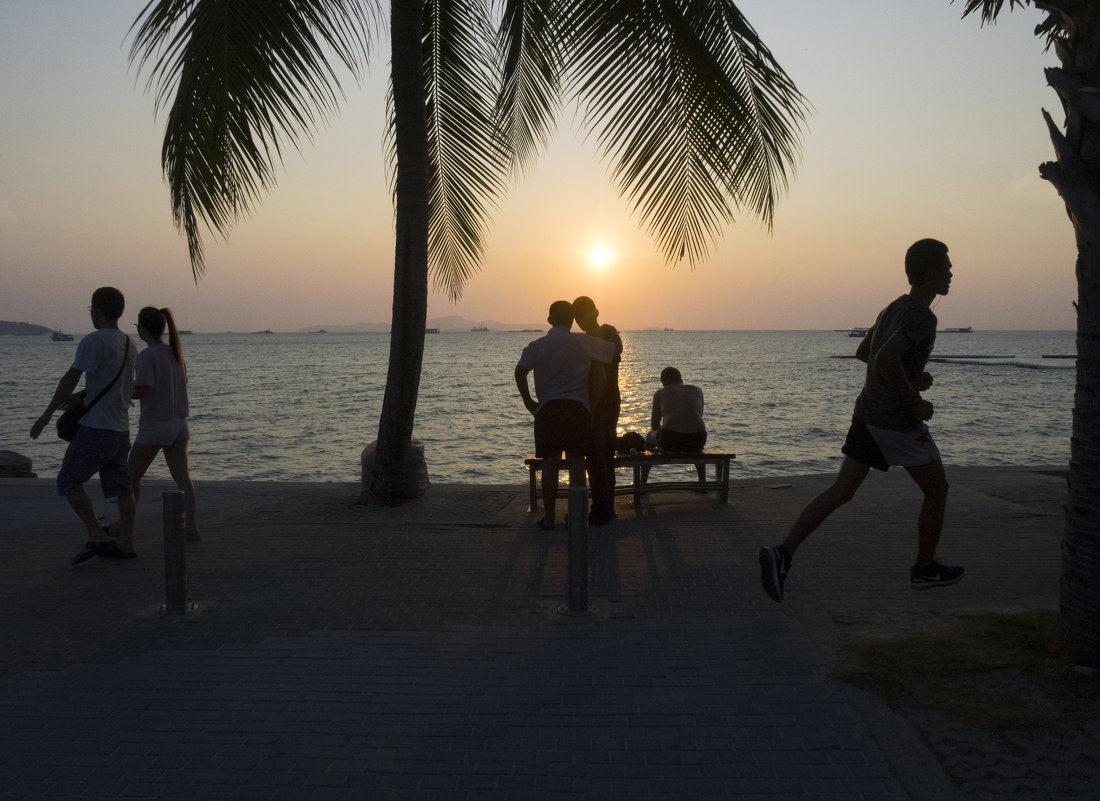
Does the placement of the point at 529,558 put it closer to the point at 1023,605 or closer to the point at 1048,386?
the point at 1023,605

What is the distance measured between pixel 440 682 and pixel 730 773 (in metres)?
1.46

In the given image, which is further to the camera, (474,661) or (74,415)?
(74,415)

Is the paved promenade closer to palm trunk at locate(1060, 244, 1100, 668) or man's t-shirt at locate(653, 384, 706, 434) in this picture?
palm trunk at locate(1060, 244, 1100, 668)

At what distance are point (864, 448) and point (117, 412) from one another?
4.97 meters

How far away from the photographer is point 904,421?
475cm

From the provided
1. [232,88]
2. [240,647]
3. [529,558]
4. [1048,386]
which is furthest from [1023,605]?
[1048,386]

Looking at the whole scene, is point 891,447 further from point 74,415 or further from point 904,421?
point 74,415

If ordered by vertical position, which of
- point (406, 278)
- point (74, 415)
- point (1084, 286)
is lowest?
point (74, 415)

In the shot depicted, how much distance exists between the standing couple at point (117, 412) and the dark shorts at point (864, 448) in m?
4.56

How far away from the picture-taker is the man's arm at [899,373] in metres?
4.64

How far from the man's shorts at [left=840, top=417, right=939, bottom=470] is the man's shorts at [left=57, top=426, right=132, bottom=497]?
4.79 m

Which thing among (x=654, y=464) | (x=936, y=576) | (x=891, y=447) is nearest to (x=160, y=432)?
(x=654, y=464)

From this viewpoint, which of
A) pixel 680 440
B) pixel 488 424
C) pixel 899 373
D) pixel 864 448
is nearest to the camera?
pixel 899 373

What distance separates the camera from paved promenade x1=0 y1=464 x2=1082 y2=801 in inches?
127
